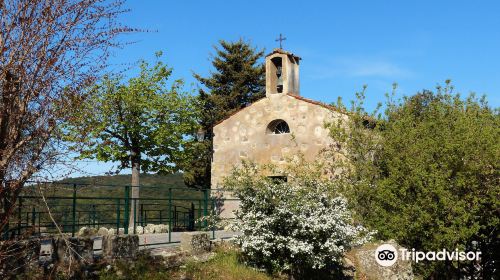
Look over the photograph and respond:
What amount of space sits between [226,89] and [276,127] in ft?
31.1

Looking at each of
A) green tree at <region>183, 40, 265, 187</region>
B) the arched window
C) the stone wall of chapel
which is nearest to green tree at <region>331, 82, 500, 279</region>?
the stone wall of chapel

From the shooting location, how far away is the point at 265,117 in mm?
18359

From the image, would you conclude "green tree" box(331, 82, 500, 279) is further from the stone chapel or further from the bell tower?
the bell tower

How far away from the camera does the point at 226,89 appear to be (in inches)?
1081

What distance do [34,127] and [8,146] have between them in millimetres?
271

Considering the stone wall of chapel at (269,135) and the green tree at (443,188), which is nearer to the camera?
the green tree at (443,188)

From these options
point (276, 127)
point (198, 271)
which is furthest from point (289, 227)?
point (276, 127)

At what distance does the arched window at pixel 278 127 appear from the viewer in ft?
59.9

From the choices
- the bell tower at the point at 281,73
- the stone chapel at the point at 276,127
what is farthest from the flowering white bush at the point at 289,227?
the bell tower at the point at 281,73

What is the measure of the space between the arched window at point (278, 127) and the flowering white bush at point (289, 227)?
23.7ft

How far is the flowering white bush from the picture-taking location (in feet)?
34.0

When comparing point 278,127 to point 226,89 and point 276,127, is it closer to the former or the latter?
point 276,127

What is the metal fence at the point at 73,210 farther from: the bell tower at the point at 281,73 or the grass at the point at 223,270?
the bell tower at the point at 281,73

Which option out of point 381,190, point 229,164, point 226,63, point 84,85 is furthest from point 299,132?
point 84,85
